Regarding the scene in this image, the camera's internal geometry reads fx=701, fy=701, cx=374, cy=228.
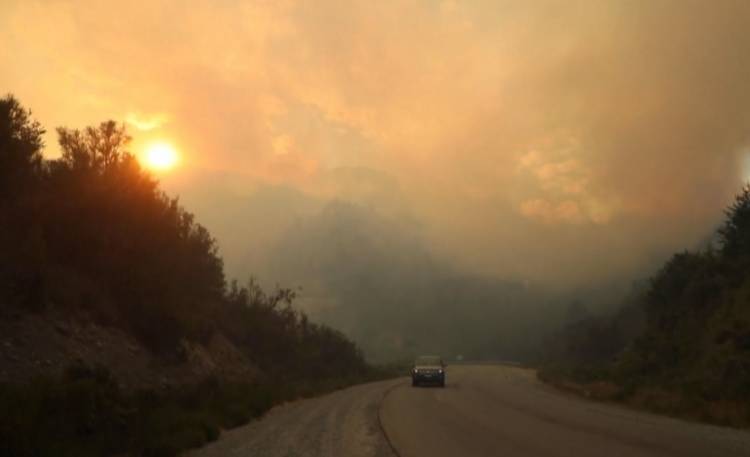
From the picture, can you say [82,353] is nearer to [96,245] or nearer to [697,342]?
[96,245]

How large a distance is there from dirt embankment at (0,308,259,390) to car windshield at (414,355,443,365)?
17.6 metres

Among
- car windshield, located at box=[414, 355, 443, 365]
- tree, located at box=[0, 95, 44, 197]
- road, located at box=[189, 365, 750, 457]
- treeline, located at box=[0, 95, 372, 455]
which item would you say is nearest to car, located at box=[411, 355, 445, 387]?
car windshield, located at box=[414, 355, 443, 365]

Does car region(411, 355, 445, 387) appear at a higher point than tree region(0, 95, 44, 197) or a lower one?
lower

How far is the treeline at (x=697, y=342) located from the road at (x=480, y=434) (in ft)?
14.8

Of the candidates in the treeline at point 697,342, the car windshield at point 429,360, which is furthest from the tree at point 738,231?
the car windshield at point 429,360

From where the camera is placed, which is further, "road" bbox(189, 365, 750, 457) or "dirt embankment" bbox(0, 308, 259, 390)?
"dirt embankment" bbox(0, 308, 259, 390)

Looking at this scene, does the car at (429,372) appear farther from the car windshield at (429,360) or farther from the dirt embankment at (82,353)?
the dirt embankment at (82,353)

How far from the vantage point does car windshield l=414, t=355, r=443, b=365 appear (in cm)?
5050

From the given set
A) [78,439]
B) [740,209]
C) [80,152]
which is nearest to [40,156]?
[80,152]

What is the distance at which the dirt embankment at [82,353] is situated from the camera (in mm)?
21469

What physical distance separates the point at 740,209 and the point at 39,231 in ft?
171

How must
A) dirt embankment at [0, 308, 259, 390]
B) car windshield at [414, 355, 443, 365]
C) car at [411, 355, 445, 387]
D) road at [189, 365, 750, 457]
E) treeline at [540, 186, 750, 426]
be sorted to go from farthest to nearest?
car windshield at [414, 355, 443, 365], car at [411, 355, 445, 387], treeline at [540, 186, 750, 426], dirt embankment at [0, 308, 259, 390], road at [189, 365, 750, 457]

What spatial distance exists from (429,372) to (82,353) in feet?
94.2

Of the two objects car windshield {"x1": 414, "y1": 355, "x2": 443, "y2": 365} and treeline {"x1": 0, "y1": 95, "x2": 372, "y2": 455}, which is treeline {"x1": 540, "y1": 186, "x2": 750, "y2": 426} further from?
treeline {"x1": 0, "y1": 95, "x2": 372, "y2": 455}
